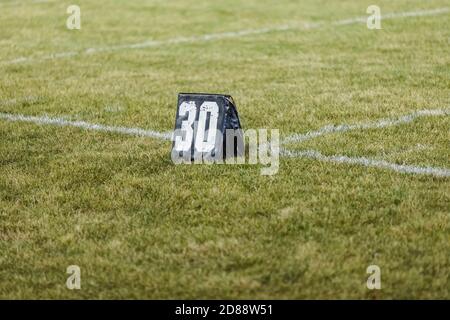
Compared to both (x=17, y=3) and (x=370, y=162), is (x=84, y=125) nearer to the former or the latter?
(x=370, y=162)

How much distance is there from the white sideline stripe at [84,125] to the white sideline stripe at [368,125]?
95cm

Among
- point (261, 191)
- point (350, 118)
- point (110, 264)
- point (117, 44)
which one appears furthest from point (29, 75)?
point (110, 264)

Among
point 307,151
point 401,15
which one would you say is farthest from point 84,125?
point 401,15

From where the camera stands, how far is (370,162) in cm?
525

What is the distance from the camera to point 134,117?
6.77 metres

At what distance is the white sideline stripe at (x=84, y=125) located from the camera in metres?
6.19

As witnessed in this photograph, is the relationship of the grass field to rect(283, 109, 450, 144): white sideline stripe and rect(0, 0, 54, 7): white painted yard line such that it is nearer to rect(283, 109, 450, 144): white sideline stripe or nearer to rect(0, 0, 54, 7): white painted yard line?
rect(283, 109, 450, 144): white sideline stripe

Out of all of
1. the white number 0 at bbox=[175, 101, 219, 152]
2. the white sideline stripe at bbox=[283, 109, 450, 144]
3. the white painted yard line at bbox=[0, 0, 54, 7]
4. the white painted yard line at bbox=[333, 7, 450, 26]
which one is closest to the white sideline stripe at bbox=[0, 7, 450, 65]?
the white painted yard line at bbox=[333, 7, 450, 26]

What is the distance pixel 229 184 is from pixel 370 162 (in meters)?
A: 0.96

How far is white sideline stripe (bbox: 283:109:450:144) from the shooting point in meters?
5.95

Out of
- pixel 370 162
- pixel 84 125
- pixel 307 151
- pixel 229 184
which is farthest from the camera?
pixel 84 125

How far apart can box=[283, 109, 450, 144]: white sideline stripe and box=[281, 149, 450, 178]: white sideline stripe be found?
0.34m

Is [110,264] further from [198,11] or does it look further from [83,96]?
[198,11]

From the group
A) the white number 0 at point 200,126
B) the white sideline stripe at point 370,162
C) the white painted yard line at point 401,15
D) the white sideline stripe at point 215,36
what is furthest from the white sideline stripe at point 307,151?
the white painted yard line at point 401,15
